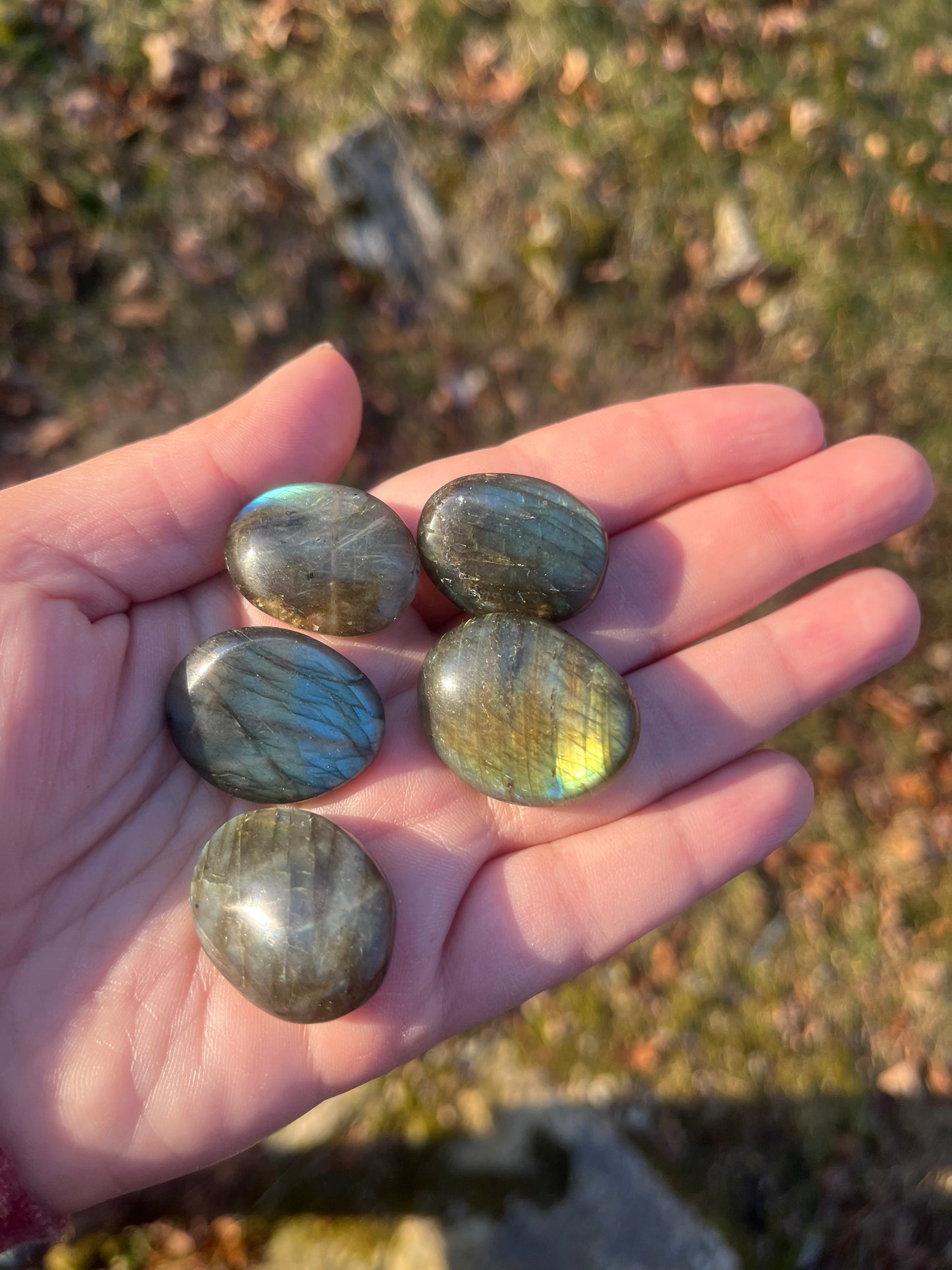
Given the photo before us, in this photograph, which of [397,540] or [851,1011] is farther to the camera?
[851,1011]

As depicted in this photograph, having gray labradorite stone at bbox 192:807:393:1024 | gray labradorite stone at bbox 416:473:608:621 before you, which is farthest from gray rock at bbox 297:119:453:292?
gray labradorite stone at bbox 192:807:393:1024

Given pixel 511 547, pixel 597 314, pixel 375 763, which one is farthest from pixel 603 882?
pixel 597 314

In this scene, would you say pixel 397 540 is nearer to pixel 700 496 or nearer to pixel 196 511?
pixel 196 511

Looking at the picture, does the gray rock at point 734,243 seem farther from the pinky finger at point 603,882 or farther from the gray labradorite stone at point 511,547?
the pinky finger at point 603,882

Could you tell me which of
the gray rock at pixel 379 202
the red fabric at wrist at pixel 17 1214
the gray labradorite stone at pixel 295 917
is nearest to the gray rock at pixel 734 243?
the gray rock at pixel 379 202

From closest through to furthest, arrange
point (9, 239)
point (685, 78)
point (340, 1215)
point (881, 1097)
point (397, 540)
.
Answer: point (397, 540)
point (340, 1215)
point (881, 1097)
point (9, 239)
point (685, 78)

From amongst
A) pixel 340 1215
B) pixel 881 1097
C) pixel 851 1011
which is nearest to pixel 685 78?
pixel 851 1011

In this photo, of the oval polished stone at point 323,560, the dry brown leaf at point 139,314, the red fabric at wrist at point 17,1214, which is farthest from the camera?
the dry brown leaf at point 139,314
